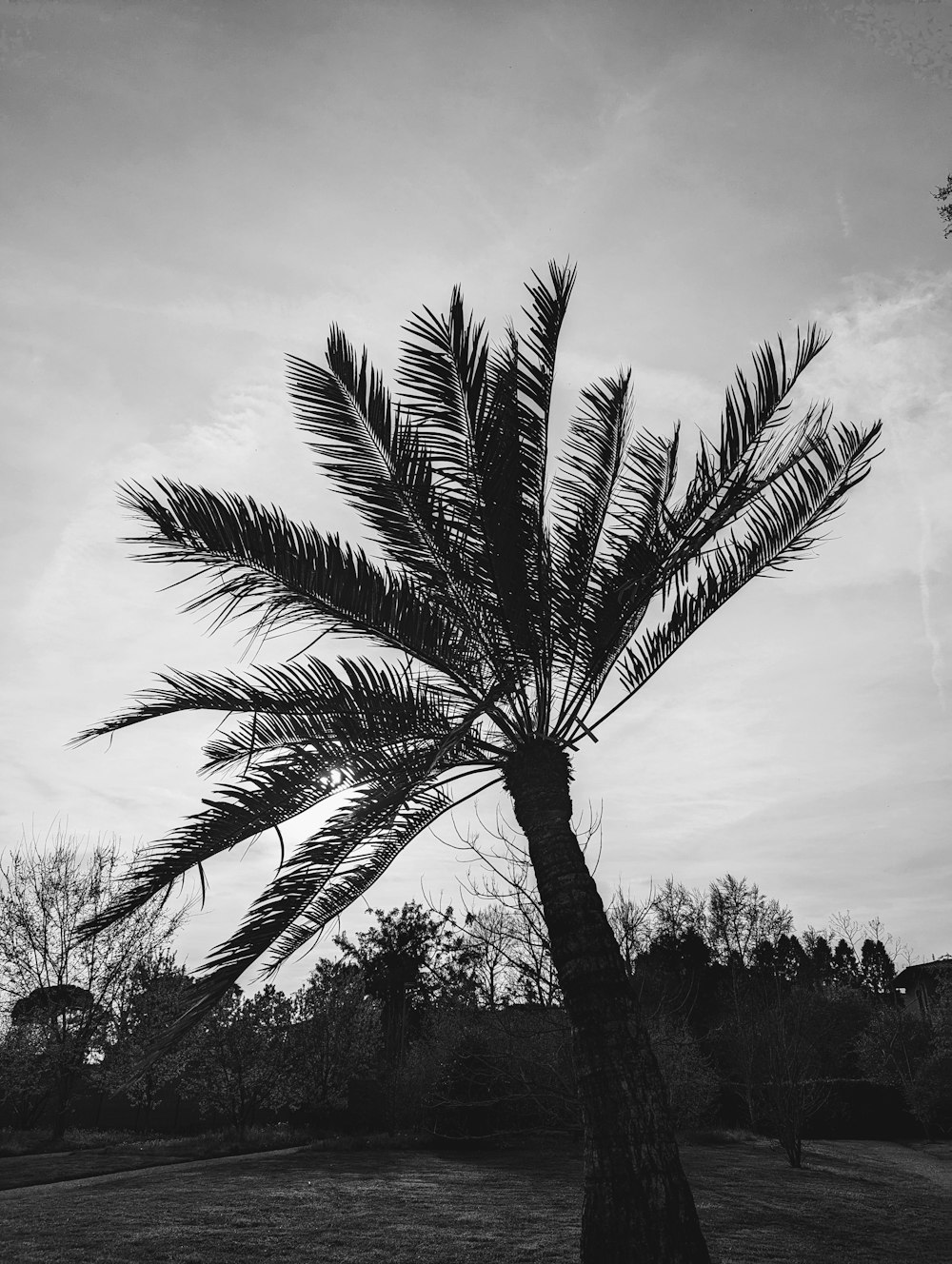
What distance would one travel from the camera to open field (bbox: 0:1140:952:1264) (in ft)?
26.9

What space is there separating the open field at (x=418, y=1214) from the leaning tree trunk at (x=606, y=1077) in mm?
4104

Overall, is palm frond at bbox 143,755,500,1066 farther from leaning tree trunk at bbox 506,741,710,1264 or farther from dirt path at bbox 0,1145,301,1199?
dirt path at bbox 0,1145,301,1199

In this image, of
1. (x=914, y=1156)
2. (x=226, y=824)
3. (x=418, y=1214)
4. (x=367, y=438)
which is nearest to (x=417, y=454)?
(x=367, y=438)

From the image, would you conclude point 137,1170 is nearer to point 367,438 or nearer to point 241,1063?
point 241,1063

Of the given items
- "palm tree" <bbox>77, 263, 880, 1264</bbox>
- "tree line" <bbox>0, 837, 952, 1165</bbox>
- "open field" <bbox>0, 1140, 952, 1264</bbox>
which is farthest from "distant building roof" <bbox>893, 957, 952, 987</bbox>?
"palm tree" <bbox>77, 263, 880, 1264</bbox>

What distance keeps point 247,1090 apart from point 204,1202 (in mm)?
11997

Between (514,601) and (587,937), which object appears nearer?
(587,937)

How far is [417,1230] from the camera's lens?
9367mm

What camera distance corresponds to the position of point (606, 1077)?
5.26 m

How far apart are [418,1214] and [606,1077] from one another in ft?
23.2

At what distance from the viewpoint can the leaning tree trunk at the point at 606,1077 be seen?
189 inches

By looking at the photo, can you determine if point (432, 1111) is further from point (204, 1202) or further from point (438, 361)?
point (438, 361)

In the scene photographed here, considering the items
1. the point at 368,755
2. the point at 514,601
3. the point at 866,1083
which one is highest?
the point at 514,601

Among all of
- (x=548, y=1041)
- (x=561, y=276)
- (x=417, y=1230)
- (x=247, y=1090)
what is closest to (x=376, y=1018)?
(x=247, y=1090)
